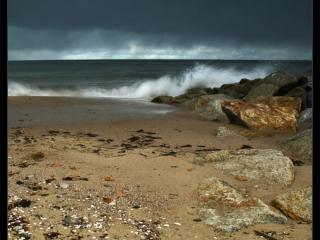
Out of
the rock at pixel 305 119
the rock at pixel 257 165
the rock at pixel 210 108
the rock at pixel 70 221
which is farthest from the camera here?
the rock at pixel 210 108

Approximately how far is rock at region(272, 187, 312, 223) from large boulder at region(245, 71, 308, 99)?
9231 millimetres

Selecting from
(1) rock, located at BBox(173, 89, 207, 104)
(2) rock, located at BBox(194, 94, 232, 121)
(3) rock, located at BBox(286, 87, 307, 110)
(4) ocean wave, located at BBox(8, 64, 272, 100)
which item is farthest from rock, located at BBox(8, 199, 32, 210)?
(4) ocean wave, located at BBox(8, 64, 272, 100)

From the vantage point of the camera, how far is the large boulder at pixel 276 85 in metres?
13.5

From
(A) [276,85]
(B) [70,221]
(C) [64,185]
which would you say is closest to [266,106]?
(A) [276,85]

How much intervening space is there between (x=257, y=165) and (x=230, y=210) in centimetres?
162

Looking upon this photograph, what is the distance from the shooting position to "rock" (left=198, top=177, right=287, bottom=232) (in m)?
4.07

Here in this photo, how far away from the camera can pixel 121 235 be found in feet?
12.2

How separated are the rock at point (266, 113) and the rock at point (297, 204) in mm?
5153

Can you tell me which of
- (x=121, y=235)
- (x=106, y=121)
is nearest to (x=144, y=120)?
(x=106, y=121)

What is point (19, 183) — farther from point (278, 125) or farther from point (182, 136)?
point (278, 125)

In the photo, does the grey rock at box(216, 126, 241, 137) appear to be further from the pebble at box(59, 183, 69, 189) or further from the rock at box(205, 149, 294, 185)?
the pebble at box(59, 183, 69, 189)

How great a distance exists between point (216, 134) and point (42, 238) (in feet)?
20.3
